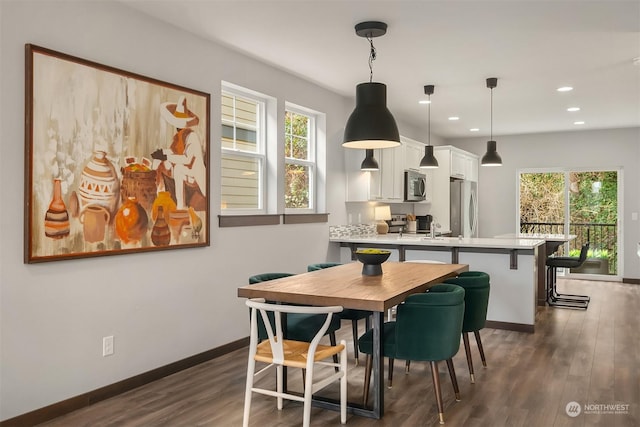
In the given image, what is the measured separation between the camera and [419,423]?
9.87ft

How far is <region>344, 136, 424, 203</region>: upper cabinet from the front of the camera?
251 inches

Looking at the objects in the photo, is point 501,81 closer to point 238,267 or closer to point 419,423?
point 238,267

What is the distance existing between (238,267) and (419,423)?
7.32 ft

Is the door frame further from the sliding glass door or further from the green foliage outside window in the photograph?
the green foliage outside window

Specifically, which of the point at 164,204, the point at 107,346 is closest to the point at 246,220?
the point at 164,204

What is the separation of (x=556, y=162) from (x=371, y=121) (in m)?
6.81

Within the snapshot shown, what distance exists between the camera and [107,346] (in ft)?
11.3

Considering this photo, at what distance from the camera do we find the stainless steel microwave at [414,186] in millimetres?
7230

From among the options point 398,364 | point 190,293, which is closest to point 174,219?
point 190,293

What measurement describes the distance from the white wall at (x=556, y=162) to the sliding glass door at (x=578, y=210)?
14 centimetres

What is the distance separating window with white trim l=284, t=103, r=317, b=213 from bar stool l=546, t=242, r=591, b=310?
3.30 m

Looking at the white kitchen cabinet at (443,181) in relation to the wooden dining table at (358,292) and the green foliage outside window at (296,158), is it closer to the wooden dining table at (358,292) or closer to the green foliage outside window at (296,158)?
the green foliage outside window at (296,158)

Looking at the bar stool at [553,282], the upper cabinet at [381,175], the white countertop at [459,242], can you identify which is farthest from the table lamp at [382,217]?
the bar stool at [553,282]

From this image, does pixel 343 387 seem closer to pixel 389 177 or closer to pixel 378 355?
pixel 378 355
